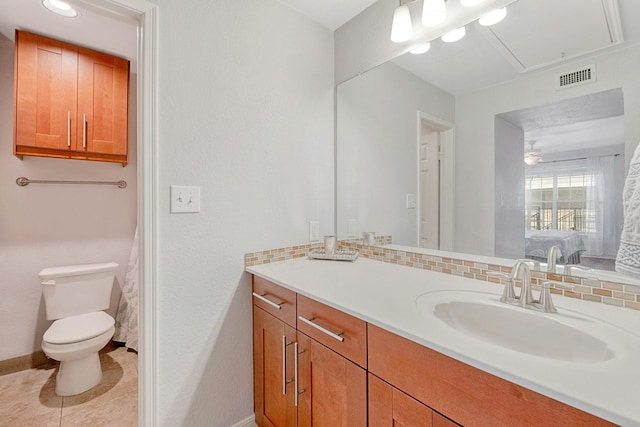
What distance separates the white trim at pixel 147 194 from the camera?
1149mm

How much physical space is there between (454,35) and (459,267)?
106cm

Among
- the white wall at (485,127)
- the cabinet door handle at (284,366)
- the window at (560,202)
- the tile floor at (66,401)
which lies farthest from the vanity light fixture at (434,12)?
the tile floor at (66,401)

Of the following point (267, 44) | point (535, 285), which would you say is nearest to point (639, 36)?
point (535, 285)

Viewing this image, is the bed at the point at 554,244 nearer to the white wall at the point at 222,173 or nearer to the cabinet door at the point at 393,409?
the cabinet door at the point at 393,409

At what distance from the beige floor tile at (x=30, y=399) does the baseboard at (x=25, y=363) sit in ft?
0.10

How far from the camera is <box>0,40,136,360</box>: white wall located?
1.94m

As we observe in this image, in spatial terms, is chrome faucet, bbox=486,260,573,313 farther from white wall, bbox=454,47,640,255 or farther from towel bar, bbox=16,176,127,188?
towel bar, bbox=16,176,127,188

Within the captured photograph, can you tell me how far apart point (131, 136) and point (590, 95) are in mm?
2886

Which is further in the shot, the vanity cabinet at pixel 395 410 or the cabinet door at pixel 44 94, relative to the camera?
the cabinet door at pixel 44 94

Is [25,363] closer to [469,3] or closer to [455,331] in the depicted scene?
[455,331]

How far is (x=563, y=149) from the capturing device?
3.31ft

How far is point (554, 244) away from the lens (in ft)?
3.42

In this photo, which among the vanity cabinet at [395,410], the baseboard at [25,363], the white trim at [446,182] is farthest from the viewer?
the baseboard at [25,363]

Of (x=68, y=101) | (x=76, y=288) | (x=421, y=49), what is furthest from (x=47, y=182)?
(x=421, y=49)
